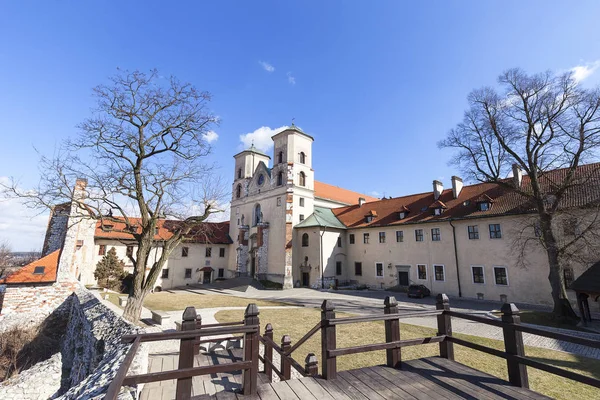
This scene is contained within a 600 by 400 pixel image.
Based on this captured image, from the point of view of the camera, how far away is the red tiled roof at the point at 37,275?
16.9m

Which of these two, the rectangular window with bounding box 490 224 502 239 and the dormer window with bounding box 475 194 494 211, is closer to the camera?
the rectangular window with bounding box 490 224 502 239

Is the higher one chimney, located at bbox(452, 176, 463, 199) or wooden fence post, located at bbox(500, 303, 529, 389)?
chimney, located at bbox(452, 176, 463, 199)

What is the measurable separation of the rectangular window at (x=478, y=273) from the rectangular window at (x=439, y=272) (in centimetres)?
252

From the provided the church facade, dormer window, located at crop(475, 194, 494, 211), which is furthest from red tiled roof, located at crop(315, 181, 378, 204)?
A: dormer window, located at crop(475, 194, 494, 211)

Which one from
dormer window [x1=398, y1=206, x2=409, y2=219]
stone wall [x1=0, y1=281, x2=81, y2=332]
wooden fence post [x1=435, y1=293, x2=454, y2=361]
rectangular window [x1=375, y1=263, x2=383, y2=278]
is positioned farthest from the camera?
rectangular window [x1=375, y1=263, x2=383, y2=278]

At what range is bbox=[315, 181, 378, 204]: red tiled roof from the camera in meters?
42.8

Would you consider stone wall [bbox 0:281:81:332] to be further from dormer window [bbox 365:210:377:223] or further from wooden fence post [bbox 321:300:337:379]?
dormer window [bbox 365:210:377:223]

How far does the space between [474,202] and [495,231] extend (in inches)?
129

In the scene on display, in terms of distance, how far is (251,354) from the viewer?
4062 millimetres

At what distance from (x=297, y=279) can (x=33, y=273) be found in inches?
920

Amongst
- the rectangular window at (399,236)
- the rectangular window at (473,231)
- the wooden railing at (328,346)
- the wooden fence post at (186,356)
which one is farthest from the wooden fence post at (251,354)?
the rectangular window at (399,236)

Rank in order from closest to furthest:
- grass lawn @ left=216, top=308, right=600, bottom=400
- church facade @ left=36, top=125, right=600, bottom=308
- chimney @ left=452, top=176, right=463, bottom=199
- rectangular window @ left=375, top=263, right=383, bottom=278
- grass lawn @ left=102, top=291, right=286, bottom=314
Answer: grass lawn @ left=216, top=308, right=600, bottom=400 → grass lawn @ left=102, top=291, right=286, bottom=314 → church facade @ left=36, top=125, right=600, bottom=308 → chimney @ left=452, top=176, right=463, bottom=199 → rectangular window @ left=375, top=263, right=383, bottom=278

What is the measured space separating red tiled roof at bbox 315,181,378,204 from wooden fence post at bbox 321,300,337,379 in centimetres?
3627

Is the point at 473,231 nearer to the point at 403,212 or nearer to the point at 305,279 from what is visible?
the point at 403,212
